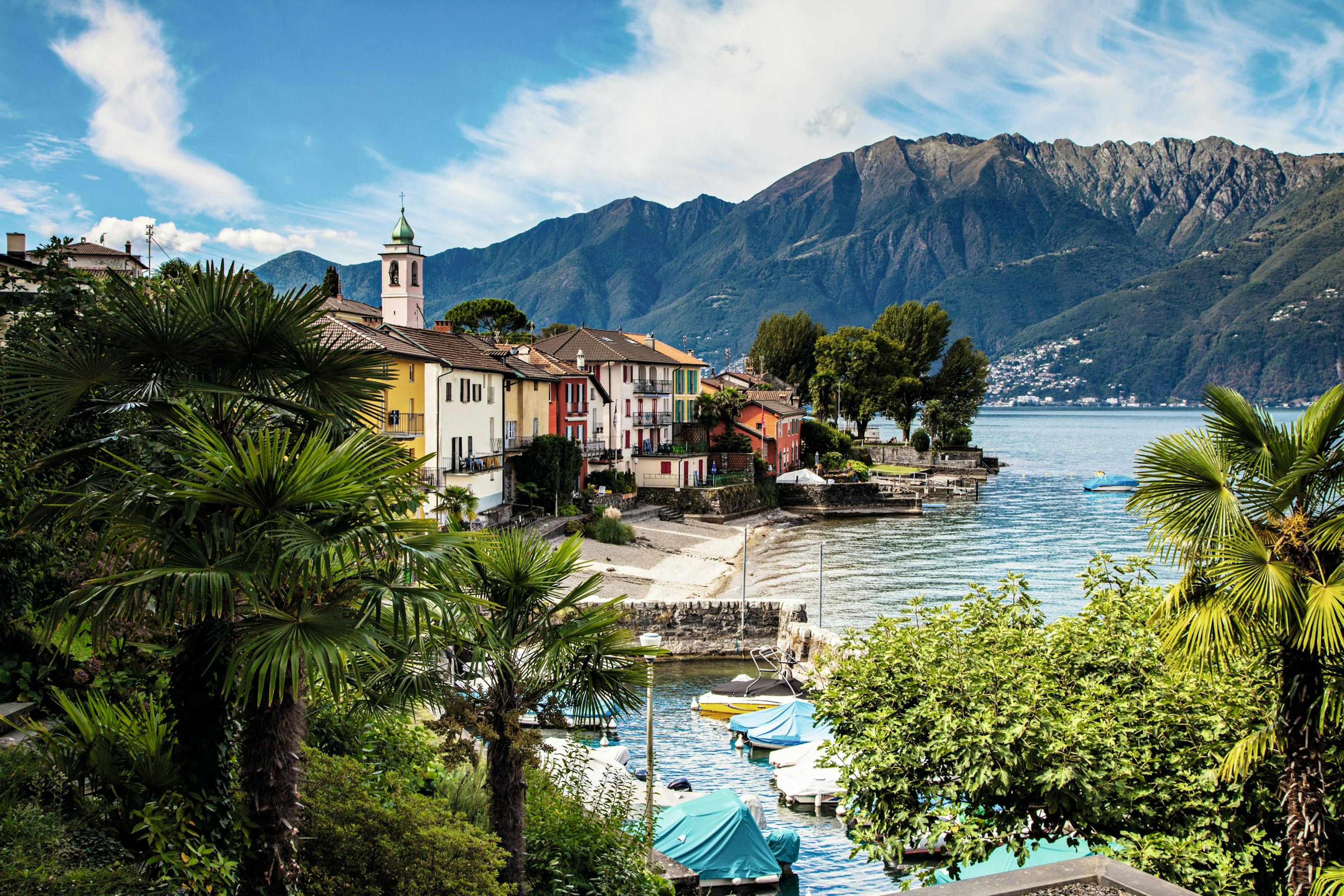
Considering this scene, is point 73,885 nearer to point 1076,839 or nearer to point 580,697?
point 580,697

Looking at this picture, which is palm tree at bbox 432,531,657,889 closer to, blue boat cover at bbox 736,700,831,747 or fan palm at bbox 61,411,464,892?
fan palm at bbox 61,411,464,892

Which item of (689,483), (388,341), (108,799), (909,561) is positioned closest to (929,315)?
(689,483)

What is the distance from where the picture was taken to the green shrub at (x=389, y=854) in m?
9.77

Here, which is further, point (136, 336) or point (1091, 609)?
point (1091, 609)

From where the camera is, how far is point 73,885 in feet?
24.9

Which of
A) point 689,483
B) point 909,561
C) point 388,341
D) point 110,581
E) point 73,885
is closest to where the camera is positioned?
point 73,885

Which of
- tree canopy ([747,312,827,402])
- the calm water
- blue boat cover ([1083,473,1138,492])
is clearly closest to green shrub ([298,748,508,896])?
the calm water

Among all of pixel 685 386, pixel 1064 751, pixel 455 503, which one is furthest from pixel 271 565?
pixel 685 386

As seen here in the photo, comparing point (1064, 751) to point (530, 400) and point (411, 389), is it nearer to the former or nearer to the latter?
point (411, 389)

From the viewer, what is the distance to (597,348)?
71375 mm

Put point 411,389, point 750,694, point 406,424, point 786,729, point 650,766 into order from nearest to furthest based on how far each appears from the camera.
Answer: point 650,766 → point 786,729 → point 750,694 → point 406,424 → point 411,389

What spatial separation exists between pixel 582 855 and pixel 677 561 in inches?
1636

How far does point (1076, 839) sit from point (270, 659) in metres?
8.77

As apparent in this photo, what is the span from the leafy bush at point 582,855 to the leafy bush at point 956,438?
399 ft
